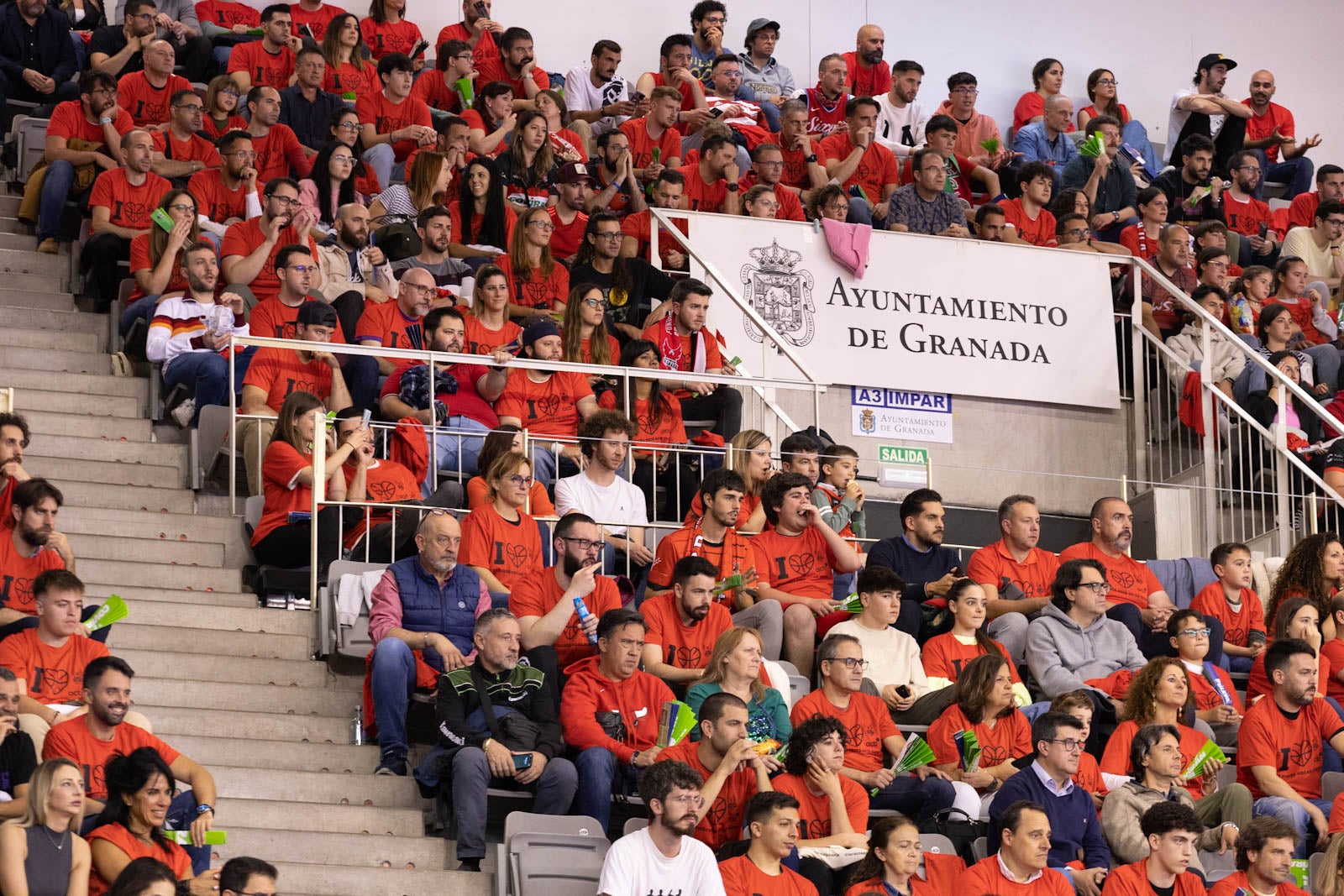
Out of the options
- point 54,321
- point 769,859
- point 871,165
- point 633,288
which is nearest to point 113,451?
point 54,321

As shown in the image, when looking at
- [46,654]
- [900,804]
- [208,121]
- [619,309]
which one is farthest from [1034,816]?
[208,121]

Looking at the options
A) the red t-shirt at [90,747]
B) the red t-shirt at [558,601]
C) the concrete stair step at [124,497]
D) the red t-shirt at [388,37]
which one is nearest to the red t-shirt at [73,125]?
the red t-shirt at [388,37]

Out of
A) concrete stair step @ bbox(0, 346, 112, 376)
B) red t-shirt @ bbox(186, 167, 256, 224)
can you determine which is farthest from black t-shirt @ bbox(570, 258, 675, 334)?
concrete stair step @ bbox(0, 346, 112, 376)

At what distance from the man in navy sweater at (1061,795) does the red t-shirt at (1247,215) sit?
7417 mm

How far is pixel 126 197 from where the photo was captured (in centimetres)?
1138

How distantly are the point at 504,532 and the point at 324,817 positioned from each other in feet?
5.64

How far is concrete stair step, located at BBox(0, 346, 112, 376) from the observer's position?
10352mm

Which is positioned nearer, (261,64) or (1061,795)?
(1061,795)

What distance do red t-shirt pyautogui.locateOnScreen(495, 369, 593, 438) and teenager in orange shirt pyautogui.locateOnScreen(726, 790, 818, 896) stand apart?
3.00 m

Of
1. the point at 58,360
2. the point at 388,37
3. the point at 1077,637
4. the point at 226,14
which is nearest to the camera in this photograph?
the point at 1077,637

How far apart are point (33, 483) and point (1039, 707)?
405cm

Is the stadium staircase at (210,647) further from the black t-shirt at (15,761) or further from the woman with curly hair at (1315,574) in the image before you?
the woman with curly hair at (1315,574)

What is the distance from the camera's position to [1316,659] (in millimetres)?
9406

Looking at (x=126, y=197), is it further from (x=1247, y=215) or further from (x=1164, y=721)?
(x=1247, y=215)
